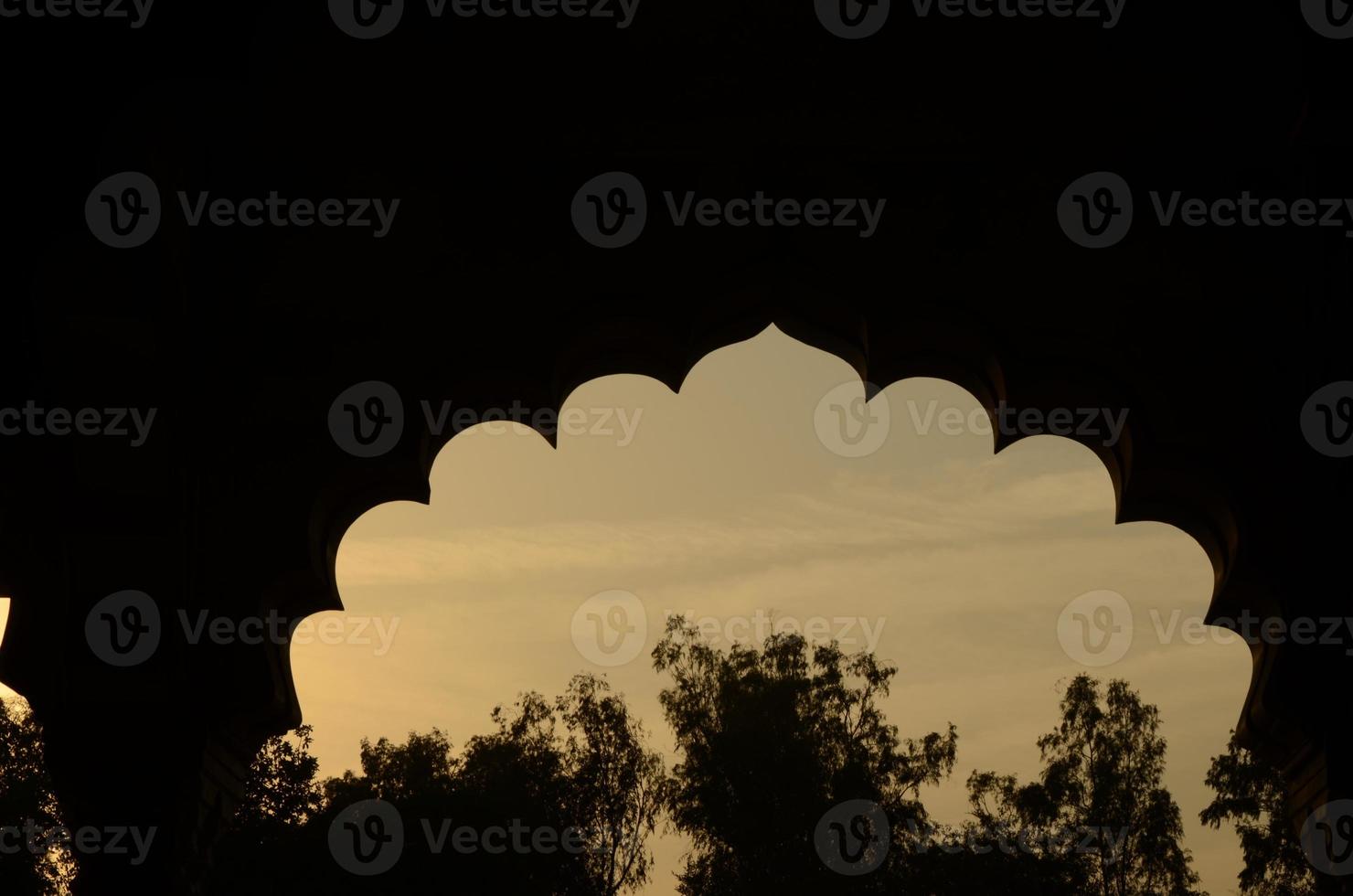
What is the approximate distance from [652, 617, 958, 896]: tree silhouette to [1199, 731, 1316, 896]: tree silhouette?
27.9 ft

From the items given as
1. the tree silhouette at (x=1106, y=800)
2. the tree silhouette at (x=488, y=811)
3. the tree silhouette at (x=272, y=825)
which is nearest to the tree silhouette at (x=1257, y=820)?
the tree silhouette at (x=1106, y=800)

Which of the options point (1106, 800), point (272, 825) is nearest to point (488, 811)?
point (272, 825)

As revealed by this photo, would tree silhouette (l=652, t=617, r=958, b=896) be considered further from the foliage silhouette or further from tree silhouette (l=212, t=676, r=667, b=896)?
the foliage silhouette

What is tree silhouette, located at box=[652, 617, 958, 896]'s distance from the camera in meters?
35.6

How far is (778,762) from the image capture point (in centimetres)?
3697

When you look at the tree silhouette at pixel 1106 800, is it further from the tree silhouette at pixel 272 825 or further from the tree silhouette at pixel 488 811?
the tree silhouette at pixel 272 825

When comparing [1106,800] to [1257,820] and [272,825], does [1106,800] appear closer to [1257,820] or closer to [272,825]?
[1257,820]

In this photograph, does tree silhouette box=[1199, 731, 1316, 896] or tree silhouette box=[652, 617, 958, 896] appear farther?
tree silhouette box=[652, 617, 958, 896]

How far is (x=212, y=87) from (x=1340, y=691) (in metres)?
4.50

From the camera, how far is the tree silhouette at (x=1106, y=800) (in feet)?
118

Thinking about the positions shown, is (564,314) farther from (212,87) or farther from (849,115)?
(212,87)

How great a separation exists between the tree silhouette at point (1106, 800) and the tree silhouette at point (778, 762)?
269 cm

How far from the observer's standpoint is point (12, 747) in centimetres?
3872

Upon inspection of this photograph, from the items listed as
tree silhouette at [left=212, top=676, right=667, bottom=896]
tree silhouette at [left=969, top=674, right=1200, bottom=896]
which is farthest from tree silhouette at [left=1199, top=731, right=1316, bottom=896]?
tree silhouette at [left=212, top=676, right=667, bottom=896]
